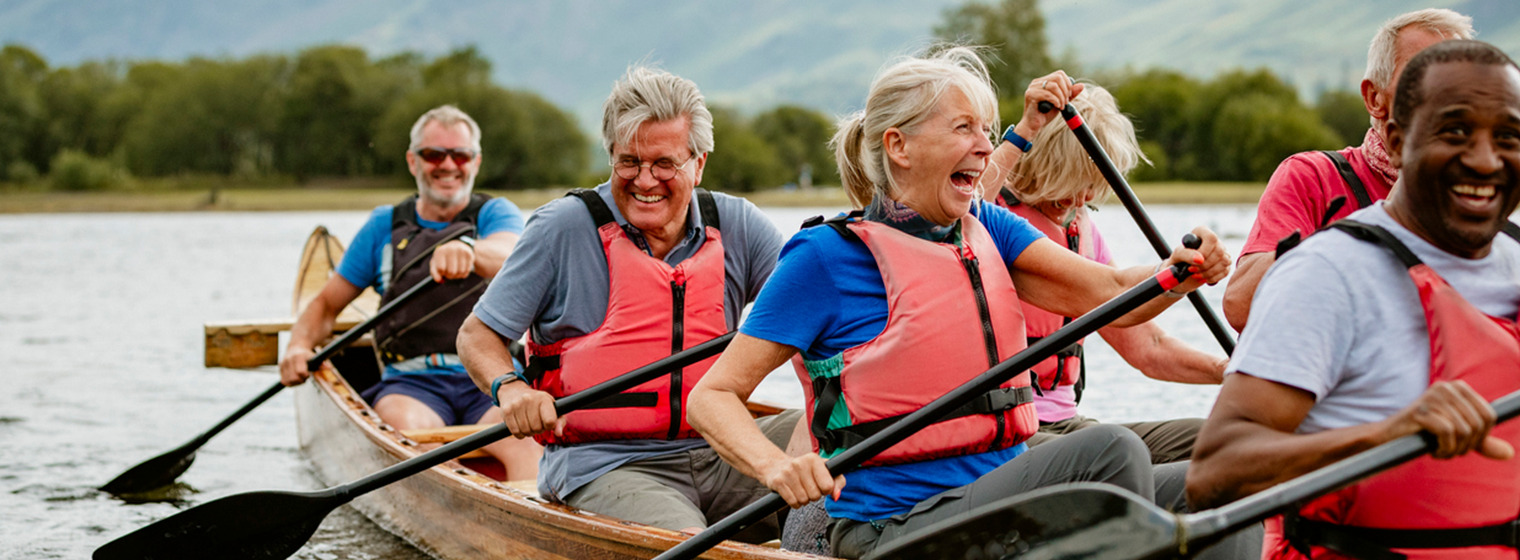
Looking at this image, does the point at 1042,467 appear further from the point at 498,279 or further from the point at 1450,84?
the point at 498,279

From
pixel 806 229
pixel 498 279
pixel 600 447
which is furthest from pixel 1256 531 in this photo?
pixel 498 279

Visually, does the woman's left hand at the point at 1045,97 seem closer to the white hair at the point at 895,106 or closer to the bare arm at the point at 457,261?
the white hair at the point at 895,106

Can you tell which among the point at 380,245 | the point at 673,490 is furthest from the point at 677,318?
Result: the point at 380,245

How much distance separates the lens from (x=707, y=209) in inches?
138

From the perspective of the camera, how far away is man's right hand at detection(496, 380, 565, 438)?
10.3ft

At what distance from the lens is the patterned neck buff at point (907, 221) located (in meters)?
2.51

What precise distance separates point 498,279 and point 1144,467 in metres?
1.73

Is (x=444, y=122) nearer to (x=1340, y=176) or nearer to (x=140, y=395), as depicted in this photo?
(x=1340, y=176)

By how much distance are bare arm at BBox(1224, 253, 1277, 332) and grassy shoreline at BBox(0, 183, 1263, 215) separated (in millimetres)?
38516

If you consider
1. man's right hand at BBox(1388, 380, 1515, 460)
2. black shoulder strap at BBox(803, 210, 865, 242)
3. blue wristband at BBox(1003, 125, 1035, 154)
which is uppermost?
blue wristband at BBox(1003, 125, 1035, 154)

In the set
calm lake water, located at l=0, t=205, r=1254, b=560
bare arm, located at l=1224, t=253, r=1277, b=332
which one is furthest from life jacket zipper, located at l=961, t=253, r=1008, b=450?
calm lake water, located at l=0, t=205, r=1254, b=560

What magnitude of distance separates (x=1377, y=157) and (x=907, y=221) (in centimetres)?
121

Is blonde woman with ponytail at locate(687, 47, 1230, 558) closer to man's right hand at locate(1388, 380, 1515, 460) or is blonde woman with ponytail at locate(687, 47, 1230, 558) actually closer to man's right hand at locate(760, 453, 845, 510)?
man's right hand at locate(760, 453, 845, 510)

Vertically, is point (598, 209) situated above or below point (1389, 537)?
above
